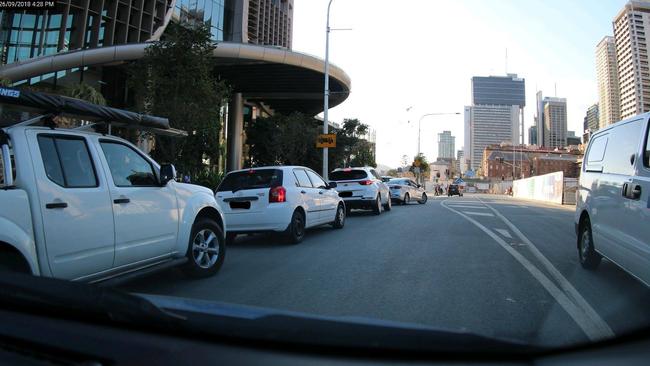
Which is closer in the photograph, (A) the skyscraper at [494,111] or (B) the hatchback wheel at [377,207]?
(B) the hatchback wheel at [377,207]

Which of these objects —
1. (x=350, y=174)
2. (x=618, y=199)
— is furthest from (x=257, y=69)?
(x=618, y=199)

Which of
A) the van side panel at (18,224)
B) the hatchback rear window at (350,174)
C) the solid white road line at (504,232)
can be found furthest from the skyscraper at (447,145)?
the van side panel at (18,224)

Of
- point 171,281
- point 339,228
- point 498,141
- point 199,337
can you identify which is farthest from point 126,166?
point 498,141

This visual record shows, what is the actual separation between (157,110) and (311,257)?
753cm

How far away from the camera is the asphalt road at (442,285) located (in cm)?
434

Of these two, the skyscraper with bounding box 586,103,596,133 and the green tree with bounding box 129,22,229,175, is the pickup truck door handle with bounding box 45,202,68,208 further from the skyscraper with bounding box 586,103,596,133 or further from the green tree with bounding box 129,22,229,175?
the skyscraper with bounding box 586,103,596,133

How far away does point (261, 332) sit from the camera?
1.89m

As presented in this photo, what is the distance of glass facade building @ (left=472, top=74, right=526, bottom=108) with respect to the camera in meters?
102

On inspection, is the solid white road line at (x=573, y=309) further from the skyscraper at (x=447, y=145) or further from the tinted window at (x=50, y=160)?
the skyscraper at (x=447, y=145)

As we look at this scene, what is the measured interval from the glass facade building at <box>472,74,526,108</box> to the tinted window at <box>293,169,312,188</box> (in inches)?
3908

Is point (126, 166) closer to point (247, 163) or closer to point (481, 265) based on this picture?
point (481, 265)

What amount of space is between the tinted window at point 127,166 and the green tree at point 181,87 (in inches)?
299

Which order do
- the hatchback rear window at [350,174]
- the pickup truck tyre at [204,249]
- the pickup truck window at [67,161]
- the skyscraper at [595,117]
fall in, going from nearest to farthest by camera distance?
the pickup truck window at [67,161], the pickup truck tyre at [204,249], the hatchback rear window at [350,174], the skyscraper at [595,117]

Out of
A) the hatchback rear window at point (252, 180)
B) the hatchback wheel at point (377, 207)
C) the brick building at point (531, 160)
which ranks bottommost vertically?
the hatchback wheel at point (377, 207)
